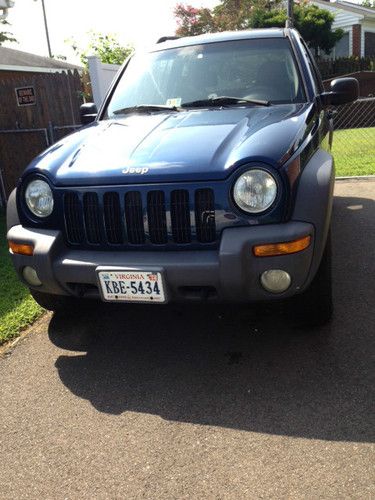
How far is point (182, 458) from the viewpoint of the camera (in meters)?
2.20

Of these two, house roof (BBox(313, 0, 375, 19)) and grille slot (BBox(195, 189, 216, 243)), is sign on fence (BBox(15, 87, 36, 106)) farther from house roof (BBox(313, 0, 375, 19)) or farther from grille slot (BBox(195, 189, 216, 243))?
house roof (BBox(313, 0, 375, 19))

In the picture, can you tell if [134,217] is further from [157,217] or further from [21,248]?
[21,248]

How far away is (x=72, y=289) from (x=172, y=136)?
3.55ft

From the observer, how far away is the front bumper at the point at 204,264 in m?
2.46

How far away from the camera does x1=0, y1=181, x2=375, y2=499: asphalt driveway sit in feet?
6.82

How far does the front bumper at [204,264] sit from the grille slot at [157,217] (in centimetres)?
9

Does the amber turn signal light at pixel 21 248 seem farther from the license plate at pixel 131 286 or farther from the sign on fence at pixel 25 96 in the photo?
the sign on fence at pixel 25 96

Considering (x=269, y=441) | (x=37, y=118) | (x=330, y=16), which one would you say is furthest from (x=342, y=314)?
(x=330, y=16)

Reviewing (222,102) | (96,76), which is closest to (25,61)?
(96,76)

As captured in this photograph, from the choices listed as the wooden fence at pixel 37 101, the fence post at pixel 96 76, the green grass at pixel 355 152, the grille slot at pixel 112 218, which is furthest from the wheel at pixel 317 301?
the fence post at pixel 96 76

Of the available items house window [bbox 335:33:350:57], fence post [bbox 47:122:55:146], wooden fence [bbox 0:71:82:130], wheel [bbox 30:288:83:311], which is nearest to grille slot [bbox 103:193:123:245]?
wheel [bbox 30:288:83:311]

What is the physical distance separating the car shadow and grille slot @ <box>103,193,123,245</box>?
2.66 feet

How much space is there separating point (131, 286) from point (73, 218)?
21.8 inches

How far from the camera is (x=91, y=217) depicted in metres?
2.80
